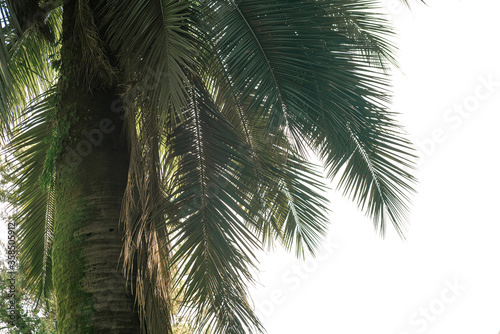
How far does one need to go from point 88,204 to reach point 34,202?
100 inches

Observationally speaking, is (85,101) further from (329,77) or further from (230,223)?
(329,77)

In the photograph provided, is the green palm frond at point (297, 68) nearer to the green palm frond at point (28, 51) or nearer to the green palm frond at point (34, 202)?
the green palm frond at point (28, 51)

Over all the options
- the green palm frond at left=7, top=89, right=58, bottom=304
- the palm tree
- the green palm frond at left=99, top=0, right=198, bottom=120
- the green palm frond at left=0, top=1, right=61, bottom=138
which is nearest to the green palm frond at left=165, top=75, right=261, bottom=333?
the palm tree

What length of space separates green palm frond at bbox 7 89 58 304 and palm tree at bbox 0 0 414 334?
1.31 m

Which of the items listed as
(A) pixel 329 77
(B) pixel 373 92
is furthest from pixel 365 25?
(A) pixel 329 77

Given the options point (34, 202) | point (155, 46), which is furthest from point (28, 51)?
point (155, 46)

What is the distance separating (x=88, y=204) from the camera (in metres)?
3.98

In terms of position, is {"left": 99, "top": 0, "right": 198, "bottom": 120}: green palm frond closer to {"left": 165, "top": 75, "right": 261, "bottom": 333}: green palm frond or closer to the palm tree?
the palm tree

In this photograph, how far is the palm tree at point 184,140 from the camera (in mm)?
3695

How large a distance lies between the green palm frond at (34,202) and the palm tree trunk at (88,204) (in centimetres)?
161

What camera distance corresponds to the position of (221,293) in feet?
12.0

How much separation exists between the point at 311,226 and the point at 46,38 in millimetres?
3793

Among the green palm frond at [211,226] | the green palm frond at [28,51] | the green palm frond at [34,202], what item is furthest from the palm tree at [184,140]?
the green palm frond at [34,202]

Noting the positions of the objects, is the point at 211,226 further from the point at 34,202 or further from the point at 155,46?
the point at 34,202
